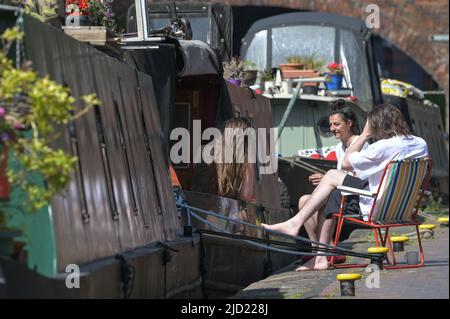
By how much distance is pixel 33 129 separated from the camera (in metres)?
6.09

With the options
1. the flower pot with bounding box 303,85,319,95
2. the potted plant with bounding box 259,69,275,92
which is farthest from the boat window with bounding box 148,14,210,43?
the flower pot with bounding box 303,85,319,95

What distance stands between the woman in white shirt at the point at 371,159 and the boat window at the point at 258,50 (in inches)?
437

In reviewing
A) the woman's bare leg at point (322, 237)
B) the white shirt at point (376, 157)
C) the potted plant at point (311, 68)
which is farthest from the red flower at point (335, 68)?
the white shirt at point (376, 157)

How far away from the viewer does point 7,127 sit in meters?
5.89

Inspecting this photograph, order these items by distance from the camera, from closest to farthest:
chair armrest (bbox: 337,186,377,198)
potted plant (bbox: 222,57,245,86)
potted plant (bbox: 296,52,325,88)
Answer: chair armrest (bbox: 337,186,377,198) → potted plant (bbox: 222,57,245,86) → potted plant (bbox: 296,52,325,88)

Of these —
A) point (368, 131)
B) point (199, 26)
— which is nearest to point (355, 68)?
point (199, 26)

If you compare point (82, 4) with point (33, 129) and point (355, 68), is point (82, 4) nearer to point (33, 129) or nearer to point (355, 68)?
point (33, 129)

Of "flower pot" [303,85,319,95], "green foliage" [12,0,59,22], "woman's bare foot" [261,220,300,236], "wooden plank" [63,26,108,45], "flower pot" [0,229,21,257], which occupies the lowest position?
"flower pot" [303,85,319,95]

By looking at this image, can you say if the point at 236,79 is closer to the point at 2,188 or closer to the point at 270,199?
the point at 270,199

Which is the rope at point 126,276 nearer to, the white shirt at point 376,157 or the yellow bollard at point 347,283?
the yellow bollard at point 347,283

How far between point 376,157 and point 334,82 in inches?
380

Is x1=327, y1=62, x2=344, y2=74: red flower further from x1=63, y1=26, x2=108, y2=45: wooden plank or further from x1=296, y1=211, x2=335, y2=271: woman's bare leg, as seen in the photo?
x1=63, y1=26, x2=108, y2=45: wooden plank

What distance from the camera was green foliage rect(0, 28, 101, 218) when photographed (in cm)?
578

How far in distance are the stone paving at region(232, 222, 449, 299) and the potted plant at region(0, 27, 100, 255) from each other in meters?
3.62
